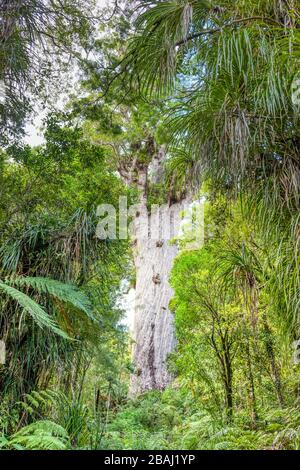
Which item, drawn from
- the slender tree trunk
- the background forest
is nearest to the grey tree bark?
the background forest

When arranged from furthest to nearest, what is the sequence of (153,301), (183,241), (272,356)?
(153,301) → (183,241) → (272,356)

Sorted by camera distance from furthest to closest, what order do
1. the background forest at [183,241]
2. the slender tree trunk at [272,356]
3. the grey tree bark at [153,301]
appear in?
the grey tree bark at [153,301] → the slender tree trunk at [272,356] → the background forest at [183,241]

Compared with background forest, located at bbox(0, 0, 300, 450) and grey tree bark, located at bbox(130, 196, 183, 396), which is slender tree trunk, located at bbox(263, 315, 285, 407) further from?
grey tree bark, located at bbox(130, 196, 183, 396)

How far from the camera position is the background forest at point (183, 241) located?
2.08m

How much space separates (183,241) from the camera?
3.62 m

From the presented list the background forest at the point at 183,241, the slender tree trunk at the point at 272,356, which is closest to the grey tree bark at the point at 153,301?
the background forest at the point at 183,241

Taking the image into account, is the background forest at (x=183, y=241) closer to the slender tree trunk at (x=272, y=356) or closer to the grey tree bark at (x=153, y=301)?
the slender tree trunk at (x=272, y=356)

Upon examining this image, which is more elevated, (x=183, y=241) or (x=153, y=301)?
(x=183, y=241)

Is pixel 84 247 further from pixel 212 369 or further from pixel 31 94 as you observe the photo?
pixel 31 94

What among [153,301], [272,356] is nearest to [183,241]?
[272,356]

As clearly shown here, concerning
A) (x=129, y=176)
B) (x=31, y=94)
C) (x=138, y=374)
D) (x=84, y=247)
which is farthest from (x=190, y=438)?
(x=129, y=176)

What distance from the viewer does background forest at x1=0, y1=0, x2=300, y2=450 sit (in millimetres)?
2084

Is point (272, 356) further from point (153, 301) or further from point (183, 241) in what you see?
point (153, 301)
